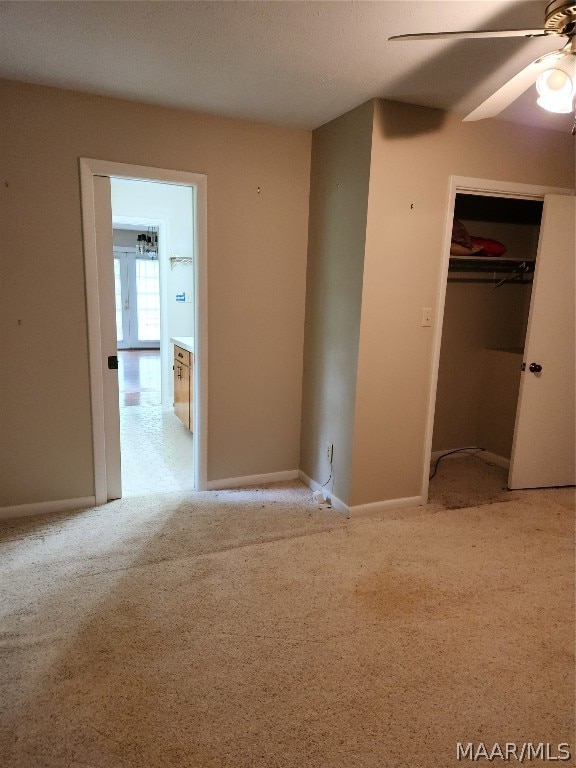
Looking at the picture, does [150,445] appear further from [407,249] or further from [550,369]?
[550,369]

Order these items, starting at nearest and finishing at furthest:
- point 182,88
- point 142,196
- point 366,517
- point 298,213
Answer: point 182,88 < point 366,517 < point 298,213 < point 142,196

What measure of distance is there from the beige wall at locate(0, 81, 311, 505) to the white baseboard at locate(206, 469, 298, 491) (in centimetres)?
6

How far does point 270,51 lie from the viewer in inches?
82.2

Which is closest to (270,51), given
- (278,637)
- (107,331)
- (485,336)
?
(107,331)

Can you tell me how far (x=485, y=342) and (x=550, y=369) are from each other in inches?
30.3

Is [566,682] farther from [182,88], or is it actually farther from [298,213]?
[182,88]

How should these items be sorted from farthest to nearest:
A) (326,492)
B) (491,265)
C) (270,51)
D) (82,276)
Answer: (491,265)
(326,492)
(82,276)
(270,51)

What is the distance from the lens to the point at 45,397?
113 inches

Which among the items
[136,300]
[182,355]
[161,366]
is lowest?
[161,366]

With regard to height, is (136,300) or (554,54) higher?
(554,54)

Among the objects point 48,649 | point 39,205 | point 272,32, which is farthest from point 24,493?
point 272,32

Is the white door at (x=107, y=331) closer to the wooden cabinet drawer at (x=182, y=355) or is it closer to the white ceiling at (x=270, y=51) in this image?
the white ceiling at (x=270, y=51)

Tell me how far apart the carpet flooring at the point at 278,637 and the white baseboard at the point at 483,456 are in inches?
36.8

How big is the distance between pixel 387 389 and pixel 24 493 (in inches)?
90.2
